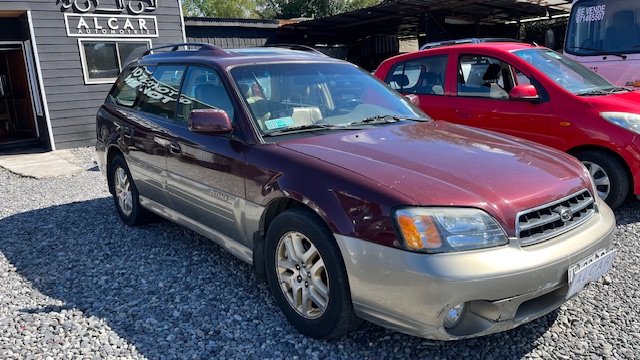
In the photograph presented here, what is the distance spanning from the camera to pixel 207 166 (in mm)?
3439

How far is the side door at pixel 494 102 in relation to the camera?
16.6 feet

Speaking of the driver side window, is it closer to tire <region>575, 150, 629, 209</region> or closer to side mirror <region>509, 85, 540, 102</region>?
side mirror <region>509, 85, 540, 102</region>

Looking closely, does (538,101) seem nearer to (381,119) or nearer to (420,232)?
(381,119)

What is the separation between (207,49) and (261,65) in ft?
2.50

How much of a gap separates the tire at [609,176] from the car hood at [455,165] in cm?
186

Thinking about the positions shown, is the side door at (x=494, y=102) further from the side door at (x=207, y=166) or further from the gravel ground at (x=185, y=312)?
the side door at (x=207, y=166)

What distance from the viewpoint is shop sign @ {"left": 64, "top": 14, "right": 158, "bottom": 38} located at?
10305mm

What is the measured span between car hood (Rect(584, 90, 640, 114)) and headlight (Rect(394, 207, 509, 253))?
313 centimetres

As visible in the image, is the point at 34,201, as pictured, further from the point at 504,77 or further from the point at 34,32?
the point at 504,77

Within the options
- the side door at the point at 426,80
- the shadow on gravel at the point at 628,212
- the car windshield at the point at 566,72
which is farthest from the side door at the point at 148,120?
the shadow on gravel at the point at 628,212

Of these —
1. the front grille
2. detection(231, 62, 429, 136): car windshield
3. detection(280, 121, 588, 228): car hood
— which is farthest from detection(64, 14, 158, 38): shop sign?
the front grille

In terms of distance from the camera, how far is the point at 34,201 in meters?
6.36

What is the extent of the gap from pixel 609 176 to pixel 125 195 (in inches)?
186

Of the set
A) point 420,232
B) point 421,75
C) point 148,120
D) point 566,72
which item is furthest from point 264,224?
point 566,72
